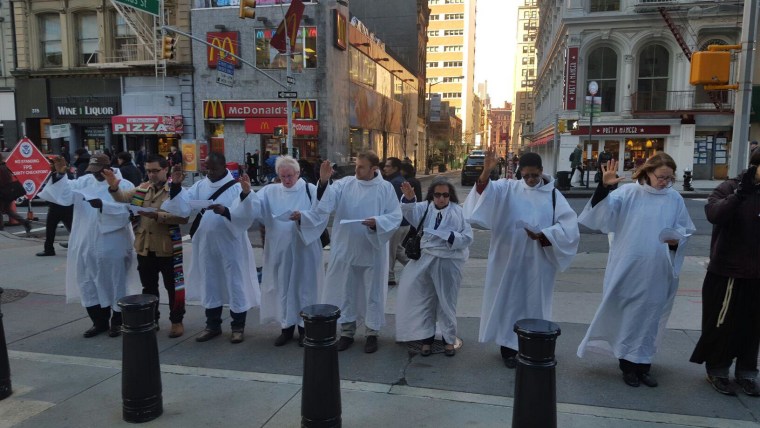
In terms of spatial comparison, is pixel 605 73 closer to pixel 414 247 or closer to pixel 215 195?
pixel 414 247

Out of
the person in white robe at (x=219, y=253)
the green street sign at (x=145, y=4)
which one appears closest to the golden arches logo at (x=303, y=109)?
the green street sign at (x=145, y=4)

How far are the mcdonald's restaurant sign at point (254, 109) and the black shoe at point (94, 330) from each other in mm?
23528

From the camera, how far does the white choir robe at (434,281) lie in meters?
5.03

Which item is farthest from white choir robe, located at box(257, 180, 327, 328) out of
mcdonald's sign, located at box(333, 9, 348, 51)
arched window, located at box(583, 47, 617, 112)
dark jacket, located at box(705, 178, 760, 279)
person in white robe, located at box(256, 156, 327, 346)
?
arched window, located at box(583, 47, 617, 112)

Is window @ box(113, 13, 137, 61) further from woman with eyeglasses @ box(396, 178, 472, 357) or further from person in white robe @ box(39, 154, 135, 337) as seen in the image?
woman with eyeglasses @ box(396, 178, 472, 357)

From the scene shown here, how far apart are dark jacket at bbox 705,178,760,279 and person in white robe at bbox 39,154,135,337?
5366 mm

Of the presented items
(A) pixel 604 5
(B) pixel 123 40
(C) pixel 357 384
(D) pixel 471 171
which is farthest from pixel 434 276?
(B) pixel 123 40

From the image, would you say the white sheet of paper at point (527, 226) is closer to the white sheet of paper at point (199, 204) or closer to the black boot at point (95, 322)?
the white sheet of paper at point (199, 204)

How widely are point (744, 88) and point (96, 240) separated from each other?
32.7 ft

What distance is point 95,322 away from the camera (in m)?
5.74

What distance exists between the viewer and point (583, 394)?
4.26 meters

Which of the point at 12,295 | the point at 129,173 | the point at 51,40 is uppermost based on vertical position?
the point at 51,40

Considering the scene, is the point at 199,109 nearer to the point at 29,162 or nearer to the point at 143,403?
the point at 29,162

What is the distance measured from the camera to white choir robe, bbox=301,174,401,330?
5.25 metres
